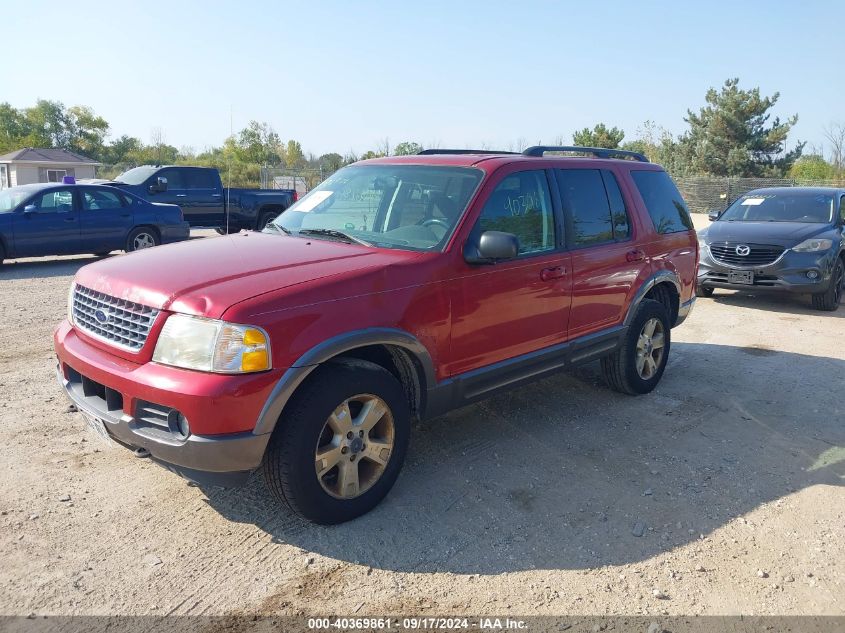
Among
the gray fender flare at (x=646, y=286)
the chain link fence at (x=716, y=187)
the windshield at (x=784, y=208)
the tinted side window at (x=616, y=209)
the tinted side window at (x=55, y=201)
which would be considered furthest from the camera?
the chain link fence at (x=716, y=187)

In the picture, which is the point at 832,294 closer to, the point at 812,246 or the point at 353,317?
the point at 812,246

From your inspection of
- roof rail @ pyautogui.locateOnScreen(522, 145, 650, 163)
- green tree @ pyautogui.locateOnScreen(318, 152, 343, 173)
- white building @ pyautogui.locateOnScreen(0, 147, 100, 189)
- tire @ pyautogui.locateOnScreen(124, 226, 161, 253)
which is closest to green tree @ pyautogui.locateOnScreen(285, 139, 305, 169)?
green tree @ pyautogui.locateOnScreen(318, 152, 343, 173)

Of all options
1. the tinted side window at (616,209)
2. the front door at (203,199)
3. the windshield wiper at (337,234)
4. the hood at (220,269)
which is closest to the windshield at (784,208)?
the tinted side window at (616,209)

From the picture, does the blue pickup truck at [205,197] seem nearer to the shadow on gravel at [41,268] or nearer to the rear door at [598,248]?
the shadow on gravel at [41,268]

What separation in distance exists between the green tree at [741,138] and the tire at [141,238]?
37158mm

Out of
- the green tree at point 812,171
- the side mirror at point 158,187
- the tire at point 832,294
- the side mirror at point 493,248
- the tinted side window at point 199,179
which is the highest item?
the green tree at point 812,171

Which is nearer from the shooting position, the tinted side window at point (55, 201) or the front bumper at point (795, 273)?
the front bumper at point (795, 273)

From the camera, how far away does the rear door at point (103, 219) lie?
40.7ft

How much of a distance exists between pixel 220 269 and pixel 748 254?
8351 millimetres

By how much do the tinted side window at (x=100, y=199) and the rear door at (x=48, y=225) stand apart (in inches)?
7.9

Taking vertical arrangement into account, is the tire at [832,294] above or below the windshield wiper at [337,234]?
below

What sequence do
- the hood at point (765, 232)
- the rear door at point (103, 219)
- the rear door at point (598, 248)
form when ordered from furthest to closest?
the rear door at point (103, 219), the hood at point (765, 232), the rear door at point (598, 248)

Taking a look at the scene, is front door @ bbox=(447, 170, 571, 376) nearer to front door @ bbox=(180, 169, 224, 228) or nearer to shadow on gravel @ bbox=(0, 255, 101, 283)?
shadow on gravel @ bbox=(0, 255, 101, 283)

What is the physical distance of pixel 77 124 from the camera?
62.9 meters
